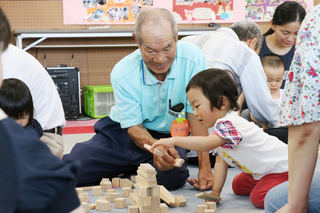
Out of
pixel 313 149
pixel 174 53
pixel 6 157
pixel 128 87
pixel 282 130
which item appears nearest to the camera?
pixel 6 157

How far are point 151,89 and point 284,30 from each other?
139cm

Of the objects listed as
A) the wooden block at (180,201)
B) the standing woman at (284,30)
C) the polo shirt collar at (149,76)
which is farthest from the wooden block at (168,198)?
the standing woman at (284,30)

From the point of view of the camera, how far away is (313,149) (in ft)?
3.49

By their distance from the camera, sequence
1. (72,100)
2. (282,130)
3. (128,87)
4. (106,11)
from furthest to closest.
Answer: (106,11), (72,100), (282,130), (128,87)

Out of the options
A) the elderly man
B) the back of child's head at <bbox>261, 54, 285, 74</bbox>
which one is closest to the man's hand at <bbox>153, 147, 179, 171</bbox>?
the elderly man

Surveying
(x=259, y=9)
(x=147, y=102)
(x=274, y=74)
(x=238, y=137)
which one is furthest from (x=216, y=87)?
(x=259, y=9)

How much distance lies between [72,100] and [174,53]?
9.75 feet

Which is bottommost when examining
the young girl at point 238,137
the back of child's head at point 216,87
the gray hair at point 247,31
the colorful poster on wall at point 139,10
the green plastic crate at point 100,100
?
the green plastic crate at point 100,100

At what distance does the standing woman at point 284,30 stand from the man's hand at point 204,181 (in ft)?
4.16

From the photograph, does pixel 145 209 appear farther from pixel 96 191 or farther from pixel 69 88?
pixel 69 88

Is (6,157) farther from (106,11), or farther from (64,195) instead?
(106,11)

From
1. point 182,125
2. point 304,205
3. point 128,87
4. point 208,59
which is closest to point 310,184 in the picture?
point 304,205

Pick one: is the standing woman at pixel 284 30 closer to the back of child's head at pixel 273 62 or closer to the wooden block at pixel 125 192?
the back of child's head at pixel 273 62

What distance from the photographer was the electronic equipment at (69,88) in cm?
472
